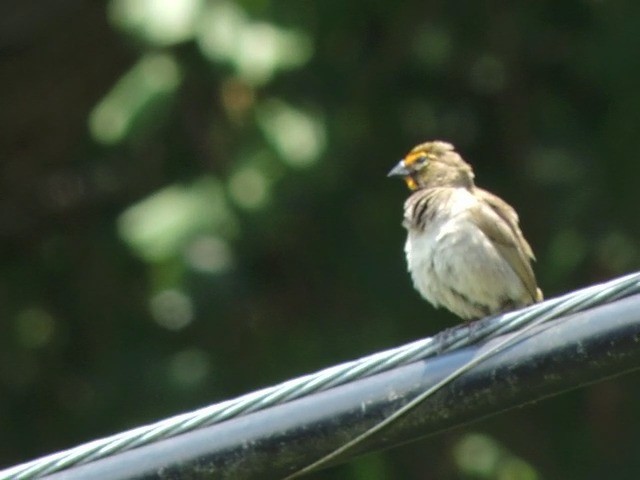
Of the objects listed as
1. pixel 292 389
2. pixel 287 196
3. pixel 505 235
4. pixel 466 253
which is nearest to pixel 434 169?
pixel 505 235

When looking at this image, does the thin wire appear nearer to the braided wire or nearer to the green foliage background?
the braided wire

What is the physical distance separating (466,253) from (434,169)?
3.80 feet

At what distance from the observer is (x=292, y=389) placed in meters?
5.56

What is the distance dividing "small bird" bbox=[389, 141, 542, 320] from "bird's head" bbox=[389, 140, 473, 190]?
363 millimetres

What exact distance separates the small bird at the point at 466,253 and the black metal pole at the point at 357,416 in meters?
2.20

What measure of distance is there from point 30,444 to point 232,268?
2884 millimetres

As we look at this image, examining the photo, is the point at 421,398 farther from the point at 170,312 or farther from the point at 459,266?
the point at 170,312

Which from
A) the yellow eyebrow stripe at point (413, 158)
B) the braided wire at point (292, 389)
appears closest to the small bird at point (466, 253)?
the yellow eyebrow stripe at point (413, 158)

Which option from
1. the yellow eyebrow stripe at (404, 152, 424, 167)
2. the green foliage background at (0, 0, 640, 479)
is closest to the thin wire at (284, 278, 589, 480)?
the yellow eyebrow stripe at (404, 152, 424, 167)

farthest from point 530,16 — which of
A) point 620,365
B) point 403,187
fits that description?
point 620,365

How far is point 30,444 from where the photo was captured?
509 inches

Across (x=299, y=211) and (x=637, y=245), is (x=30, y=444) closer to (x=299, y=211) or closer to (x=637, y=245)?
(x=299, y=211)

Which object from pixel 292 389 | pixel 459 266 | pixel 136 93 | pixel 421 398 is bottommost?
pixel 421 398

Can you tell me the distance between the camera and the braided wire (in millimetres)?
5527
